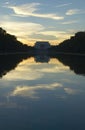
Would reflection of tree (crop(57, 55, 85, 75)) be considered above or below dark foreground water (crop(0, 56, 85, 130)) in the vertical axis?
below

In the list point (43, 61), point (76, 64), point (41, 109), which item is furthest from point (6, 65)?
point (41, 109)

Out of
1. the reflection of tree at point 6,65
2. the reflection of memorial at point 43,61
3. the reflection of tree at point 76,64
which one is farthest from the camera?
the reflection of tree at point 76,64

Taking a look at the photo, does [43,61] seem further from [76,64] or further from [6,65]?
[6,65]

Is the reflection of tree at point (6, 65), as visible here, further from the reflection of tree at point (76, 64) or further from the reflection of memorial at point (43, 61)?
the reflection of tree at point (76, 64)

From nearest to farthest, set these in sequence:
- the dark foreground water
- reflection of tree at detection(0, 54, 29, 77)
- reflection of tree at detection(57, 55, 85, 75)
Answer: the dark foreground water → reflection of tree at detection(0, 54, 29, 77) → reflection of tree at detection(57, 55, 85, 75)

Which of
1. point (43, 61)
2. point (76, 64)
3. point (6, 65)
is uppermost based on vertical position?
point (6, 65)

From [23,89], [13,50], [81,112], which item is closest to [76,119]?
[81,112]

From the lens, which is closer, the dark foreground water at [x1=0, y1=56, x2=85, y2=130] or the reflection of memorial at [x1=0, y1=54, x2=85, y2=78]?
the dark foreground water at [x1=0, y1=56, x2=85, y2=130]

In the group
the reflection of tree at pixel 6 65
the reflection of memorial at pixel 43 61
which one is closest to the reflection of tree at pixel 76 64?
the reflection of memorial at pixel 43 61

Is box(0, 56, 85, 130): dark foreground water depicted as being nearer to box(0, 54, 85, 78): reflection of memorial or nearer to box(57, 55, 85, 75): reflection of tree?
box(0, 54, 85, 78): reflection of memorial

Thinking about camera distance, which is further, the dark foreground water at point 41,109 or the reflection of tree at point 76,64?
the reflection of tree at point 76,64

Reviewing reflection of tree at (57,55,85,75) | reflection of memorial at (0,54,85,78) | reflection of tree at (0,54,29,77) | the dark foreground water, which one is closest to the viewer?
the dark foreground water

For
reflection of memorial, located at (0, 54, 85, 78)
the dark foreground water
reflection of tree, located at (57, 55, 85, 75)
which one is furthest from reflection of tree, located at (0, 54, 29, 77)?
the dark foreground water

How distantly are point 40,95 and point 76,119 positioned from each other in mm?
6376
